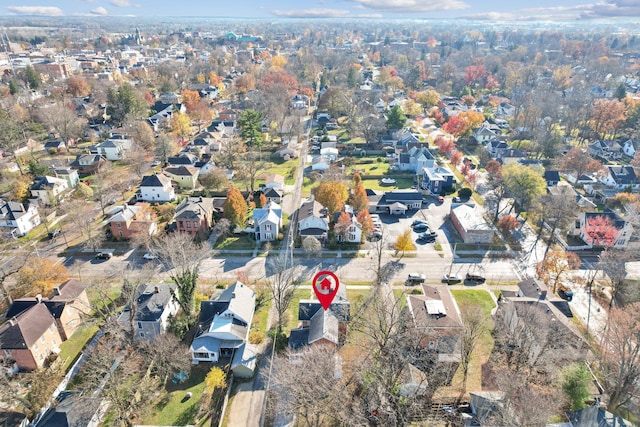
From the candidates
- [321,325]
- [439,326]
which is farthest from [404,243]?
[321,325]

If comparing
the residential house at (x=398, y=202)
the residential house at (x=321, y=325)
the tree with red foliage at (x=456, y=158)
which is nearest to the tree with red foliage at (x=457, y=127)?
the tree with red foliage at (x=456, y=158)

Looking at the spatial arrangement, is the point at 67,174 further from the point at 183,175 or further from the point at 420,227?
the point at 420,227

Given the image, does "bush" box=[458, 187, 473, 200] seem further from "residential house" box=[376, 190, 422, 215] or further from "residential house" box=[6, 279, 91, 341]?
"residential house" box=[6, 279, 91, 341]

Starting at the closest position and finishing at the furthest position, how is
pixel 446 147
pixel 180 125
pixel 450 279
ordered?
pixel 450 279 → pixel 446 147 → pixel 180 125

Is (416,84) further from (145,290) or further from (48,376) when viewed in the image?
(48,376)

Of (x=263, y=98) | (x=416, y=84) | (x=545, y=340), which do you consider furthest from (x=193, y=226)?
(x=416, y=84)
